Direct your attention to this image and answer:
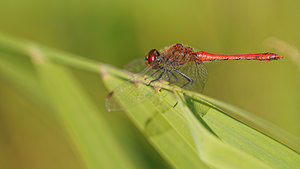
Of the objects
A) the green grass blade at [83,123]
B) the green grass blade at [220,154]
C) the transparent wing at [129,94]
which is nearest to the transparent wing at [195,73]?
the transparent wing at [129,94]

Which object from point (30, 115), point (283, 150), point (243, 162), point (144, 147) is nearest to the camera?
point (243, 162)

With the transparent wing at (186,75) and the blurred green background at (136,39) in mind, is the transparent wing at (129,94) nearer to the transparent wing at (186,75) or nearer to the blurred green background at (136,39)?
the transparent wing at (186,75)

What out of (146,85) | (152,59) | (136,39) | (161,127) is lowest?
(161,127)

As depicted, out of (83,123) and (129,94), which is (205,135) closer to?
(129,94)

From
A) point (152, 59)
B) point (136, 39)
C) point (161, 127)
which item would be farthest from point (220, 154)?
point (136, 39)

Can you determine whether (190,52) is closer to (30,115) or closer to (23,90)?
(23,90)

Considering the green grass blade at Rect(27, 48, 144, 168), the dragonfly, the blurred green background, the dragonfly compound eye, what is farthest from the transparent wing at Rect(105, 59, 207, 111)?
the blurred green background

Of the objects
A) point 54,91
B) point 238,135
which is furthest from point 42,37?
point 238,135

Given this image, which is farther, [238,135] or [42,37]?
[42,37]

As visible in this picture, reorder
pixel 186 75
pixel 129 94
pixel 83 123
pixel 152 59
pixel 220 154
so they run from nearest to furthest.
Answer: pixel 220 154
pixel 129 94
pixel 83 123
pixel 186 75
pixel 152 59
